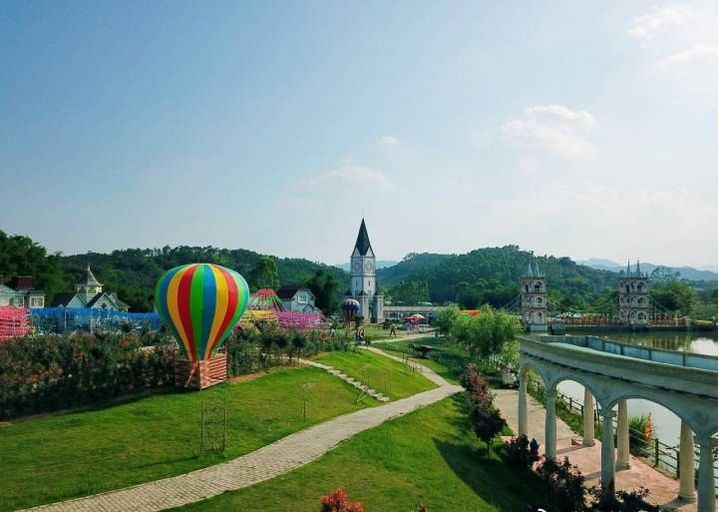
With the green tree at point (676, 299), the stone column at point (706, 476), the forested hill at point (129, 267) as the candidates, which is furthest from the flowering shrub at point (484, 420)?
the green tree at point (676, 299)

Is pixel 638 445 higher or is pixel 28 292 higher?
pixel 28 292

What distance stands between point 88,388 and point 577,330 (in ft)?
310

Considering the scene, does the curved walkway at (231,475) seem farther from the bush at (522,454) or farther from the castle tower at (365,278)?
the castle tower at (365,278)

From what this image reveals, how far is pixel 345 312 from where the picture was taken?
73.1 meters

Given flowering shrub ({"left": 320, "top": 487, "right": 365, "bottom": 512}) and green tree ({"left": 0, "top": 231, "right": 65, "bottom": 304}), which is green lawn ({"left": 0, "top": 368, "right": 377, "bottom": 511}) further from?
green tree ({"left": 0, "top": 231, "right": 65, "bottom": 304})

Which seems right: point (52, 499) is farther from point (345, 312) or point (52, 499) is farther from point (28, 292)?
point (345, 312)

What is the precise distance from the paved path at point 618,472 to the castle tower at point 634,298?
82119 mm

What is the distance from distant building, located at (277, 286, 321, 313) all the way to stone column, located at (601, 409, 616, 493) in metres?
63.0

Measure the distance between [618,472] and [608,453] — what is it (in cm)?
464

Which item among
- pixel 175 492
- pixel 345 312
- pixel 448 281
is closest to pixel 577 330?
pixel 345 312

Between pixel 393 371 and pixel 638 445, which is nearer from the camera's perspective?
pixel 638 445

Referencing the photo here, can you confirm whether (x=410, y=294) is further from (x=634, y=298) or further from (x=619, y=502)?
(x=619, y=502)

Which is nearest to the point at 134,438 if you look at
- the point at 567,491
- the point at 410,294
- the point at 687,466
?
the point at 567,491

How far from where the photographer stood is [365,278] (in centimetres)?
10006
